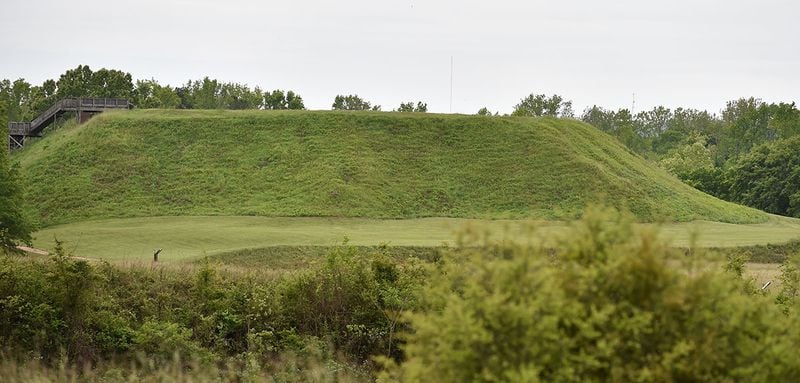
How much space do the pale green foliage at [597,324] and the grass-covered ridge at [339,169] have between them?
149 ft

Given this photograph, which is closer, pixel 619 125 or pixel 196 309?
pixel 196 309

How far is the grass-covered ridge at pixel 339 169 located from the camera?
55844 mm

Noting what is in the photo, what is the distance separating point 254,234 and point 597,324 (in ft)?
128

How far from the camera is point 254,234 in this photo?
4494cm

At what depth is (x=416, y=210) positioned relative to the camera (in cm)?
5644

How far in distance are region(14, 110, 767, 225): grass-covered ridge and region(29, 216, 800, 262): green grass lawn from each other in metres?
1.99

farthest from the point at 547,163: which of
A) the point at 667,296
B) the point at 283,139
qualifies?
the point at 667,296

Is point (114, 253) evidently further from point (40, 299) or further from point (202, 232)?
point (40, 299)

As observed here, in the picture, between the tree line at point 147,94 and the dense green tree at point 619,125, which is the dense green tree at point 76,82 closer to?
the tree line at point 147,94

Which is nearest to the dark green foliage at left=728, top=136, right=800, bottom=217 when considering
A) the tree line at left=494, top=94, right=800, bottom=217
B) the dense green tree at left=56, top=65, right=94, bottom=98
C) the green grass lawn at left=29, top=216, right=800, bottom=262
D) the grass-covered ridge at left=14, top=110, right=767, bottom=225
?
the tree line at left=494, top=94, right=800, bottom=217

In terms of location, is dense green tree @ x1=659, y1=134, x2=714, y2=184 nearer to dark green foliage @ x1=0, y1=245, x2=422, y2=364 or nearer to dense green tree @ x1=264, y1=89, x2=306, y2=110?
dense green tree @ x1=264, y1=89, x2=306, y2=110

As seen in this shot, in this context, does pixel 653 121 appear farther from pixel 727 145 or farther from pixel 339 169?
pixel 339 169

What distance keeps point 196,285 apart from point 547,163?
142 feet

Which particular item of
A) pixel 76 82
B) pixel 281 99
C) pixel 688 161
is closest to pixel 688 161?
pixel 688 161
